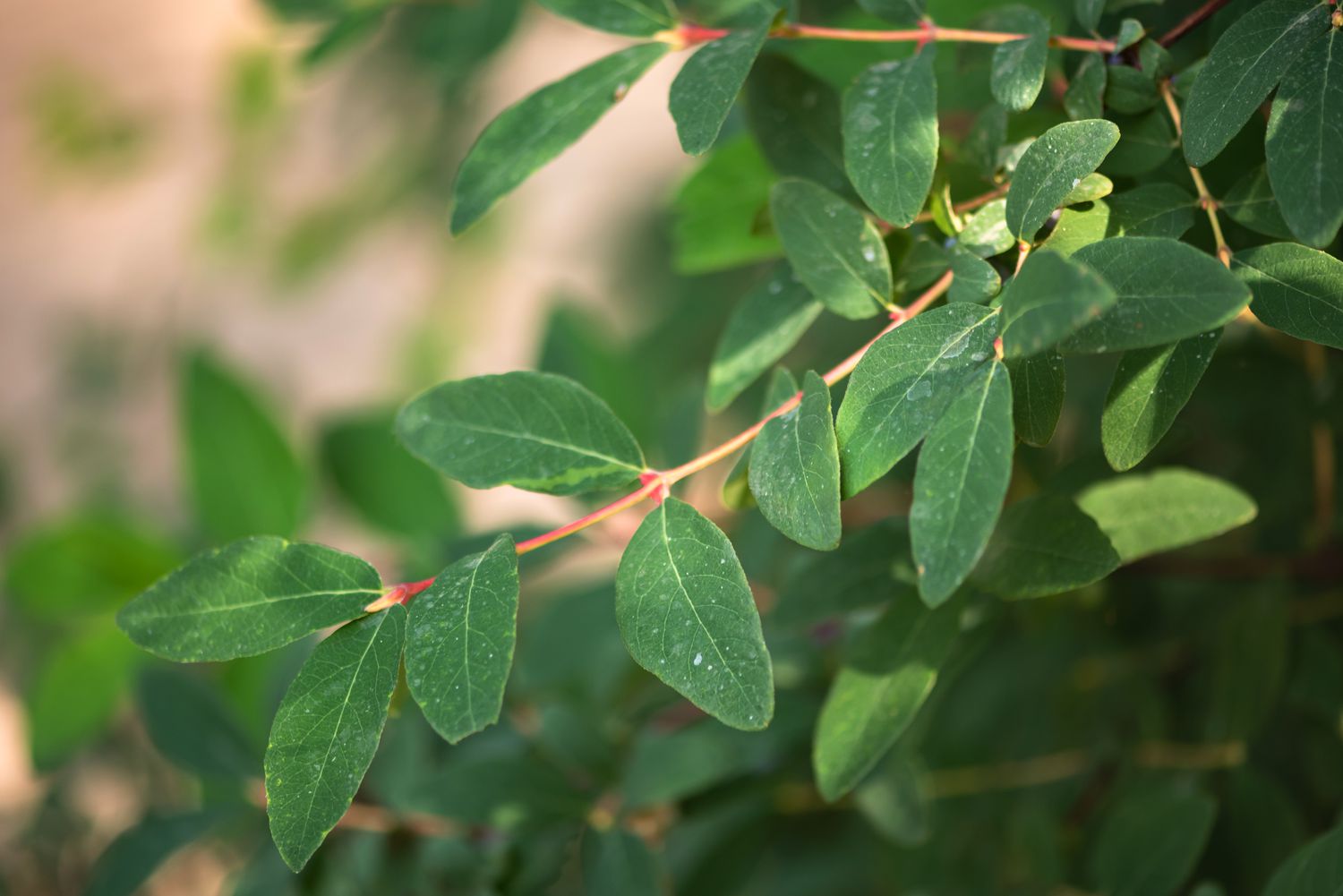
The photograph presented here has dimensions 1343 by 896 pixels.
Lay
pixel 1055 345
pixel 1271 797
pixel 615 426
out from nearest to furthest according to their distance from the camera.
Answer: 1. pixel 1055 345
2. pixel 615 426
3. pixel 1271 797

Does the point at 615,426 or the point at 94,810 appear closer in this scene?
the point at 615,426

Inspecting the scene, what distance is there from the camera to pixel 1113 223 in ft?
1.52

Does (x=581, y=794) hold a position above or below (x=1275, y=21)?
below

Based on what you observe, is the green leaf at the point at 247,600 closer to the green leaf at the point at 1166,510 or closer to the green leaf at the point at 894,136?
the green leaf at the point at 894,136

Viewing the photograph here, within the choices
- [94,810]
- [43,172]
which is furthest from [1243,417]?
[43,172]

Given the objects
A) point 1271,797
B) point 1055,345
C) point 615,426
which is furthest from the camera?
point 1271,797

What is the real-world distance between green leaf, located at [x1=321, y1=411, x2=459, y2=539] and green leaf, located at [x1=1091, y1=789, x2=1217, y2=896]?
0.63 m

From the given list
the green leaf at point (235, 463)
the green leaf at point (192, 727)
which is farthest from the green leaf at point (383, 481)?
the green leaf at point (192, 727)

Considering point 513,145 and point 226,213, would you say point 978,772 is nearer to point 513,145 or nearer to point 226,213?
point 513,145

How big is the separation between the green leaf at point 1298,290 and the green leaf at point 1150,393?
0.02 m

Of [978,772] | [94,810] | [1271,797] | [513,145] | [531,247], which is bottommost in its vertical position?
[94,810]

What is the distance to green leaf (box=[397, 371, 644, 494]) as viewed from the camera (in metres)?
0.50

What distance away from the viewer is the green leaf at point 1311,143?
0.41 meters

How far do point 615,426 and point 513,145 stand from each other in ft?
0.51
